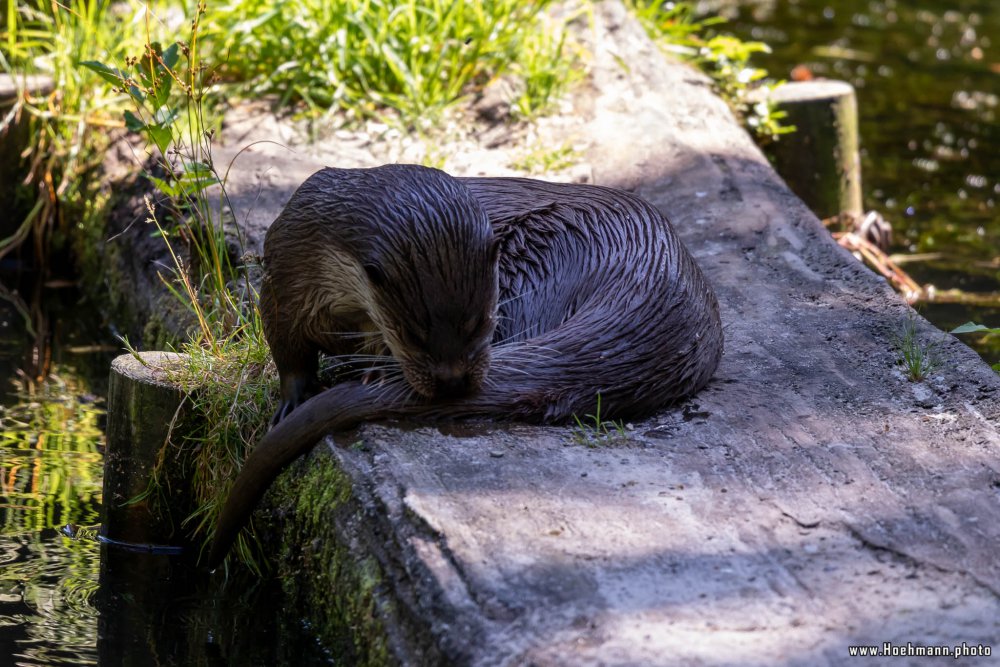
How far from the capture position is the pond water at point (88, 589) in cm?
234

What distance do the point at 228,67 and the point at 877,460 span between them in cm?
306

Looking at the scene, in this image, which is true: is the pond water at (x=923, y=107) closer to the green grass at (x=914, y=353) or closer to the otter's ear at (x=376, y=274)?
the green grass at (x=914, y=353)

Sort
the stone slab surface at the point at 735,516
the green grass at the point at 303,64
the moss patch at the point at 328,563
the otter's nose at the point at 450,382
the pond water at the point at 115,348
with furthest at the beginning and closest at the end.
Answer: the green grass at the point at 303,64
the pond water at the point at 115,348
the otter's nose at the point at 450,382
the moss patch at the point at 328,563
the stone slab surface at the point at 735,516

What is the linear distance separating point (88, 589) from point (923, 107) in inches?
228

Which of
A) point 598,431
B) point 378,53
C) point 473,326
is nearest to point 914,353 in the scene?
point 598,431

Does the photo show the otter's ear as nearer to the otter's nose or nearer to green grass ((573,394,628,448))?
the otter's nose

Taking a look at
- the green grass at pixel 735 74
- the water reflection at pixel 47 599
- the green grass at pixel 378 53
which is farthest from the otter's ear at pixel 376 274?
the green grass at pixel 735 74

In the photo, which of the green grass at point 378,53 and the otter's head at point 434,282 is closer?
the otter's head at point 434,282

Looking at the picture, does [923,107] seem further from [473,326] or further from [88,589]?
[88,589]

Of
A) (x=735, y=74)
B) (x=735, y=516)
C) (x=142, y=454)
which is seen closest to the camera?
(x=735, y=516)

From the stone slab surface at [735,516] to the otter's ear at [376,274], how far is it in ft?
0.94

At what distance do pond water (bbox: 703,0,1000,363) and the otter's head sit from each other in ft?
7.88

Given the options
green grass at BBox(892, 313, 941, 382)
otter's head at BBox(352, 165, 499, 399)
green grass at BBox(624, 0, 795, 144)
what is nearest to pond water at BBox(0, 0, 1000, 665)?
otter's head at BBox(352, 165, 499, 399)

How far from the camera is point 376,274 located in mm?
2135
